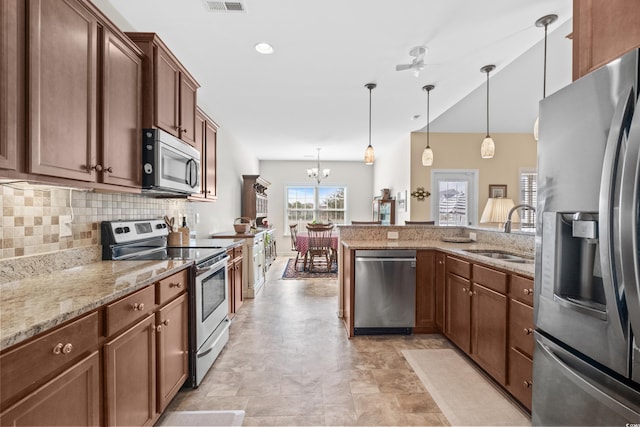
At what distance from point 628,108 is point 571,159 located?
0.82ft

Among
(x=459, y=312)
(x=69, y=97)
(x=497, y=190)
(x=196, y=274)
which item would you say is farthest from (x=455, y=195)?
(x=69, y=97)

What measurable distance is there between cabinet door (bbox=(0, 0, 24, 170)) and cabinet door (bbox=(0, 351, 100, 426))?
0.78 m

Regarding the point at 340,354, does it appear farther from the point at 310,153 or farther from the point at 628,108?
the point at 310,153

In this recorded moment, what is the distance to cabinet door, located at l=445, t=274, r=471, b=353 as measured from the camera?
246cm

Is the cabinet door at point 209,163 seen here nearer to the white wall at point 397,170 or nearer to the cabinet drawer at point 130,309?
the cabinet drawer at point 130,309

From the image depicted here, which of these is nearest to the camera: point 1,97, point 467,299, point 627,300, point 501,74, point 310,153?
point 627,300

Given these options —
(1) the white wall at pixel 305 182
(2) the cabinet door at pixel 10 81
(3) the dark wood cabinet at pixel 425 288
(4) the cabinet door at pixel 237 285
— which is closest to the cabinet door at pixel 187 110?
(2) the cabinet door at pixel 10 81

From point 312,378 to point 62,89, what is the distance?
2.29m

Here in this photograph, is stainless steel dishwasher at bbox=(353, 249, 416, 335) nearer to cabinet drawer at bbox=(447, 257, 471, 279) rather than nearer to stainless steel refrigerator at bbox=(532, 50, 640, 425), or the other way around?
cabinet drawer at bbox=(447, 257, 471, 279)

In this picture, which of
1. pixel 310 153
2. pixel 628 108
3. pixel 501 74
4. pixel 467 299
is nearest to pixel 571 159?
pixel 628 108

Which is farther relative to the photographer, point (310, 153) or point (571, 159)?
point (310, 153)

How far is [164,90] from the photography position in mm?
2158

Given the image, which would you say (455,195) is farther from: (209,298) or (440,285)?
(209,298)

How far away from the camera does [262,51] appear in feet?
8.77
